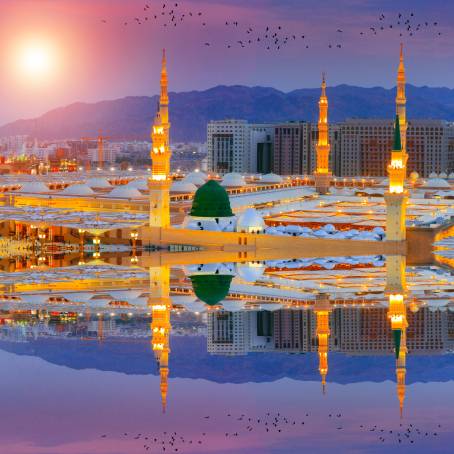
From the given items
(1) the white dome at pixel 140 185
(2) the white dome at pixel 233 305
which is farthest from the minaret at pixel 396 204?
(1) the white dome at pixel 140 185

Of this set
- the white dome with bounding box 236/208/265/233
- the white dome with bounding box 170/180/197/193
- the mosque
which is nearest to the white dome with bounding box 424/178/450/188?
the mosque

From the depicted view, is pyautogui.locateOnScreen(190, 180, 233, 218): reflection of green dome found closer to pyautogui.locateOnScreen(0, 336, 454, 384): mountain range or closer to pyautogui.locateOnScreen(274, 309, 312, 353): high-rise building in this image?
pyautogui.locateOnScreen(274, 309, 312, 353): high-rise building

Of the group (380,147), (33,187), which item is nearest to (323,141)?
(33,187)

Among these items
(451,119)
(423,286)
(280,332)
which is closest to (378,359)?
(280,332)

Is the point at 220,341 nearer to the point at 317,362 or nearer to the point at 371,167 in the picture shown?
the point at 317,362

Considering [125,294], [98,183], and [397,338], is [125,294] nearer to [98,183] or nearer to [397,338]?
[397,338]
